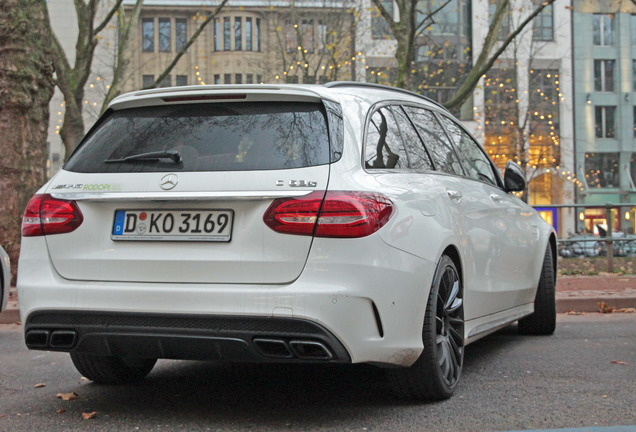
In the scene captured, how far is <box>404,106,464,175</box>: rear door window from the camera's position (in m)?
5.09

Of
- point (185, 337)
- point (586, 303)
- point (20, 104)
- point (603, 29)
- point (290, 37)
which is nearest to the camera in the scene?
point (185, 337)

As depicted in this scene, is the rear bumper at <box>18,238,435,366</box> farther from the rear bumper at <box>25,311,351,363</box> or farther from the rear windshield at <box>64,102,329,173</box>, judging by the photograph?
the rear windshield at <box>64,102,329,173</box>

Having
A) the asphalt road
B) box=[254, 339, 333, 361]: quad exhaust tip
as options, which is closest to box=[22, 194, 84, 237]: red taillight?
the asphalt road

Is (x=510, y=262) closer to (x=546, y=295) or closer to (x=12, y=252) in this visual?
(x=546, y=295)

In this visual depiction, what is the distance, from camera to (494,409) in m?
4.34

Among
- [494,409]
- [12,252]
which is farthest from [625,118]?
[494,409]

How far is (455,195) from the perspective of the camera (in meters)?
4.98

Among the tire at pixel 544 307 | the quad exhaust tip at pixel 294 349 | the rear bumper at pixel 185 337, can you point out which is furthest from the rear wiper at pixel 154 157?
the tire at pixel 544 307

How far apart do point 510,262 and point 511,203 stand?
0.55 meters

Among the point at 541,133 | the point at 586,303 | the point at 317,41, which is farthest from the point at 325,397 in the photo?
the point at 541,133

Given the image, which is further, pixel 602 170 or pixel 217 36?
pixel 217 36

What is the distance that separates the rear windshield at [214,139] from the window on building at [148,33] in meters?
49.7

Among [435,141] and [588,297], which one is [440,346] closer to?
[435,141]

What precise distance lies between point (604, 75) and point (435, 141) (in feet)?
169
